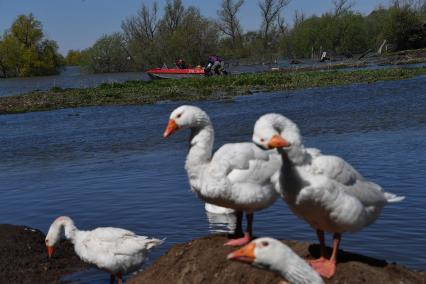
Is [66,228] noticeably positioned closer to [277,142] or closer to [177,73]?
[277,142]

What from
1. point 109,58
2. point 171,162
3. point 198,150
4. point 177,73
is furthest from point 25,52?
point 198,150

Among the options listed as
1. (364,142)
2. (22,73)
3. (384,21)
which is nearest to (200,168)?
(364,142)

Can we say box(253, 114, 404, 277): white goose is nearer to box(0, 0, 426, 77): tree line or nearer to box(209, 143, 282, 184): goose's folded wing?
box(209, 143, 282, 184): goose's folded wing

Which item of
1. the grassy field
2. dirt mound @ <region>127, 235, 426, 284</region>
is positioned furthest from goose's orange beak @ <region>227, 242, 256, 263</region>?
the grassy field

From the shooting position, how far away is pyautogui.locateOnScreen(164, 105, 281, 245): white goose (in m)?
6.89

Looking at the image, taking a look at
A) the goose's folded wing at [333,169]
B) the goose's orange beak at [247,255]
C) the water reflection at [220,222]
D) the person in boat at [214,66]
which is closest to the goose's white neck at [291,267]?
the goose's orange beak at [247,255]

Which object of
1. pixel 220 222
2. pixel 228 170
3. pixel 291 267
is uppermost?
pixel 228 170

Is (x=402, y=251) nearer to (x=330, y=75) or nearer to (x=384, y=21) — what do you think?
(x=330, y=75)

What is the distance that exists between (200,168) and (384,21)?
92.8m

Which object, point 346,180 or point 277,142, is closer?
point 277,142

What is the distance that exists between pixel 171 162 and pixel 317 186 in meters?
13.3

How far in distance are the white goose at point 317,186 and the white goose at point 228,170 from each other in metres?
0.69

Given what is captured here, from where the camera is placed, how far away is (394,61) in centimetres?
6662

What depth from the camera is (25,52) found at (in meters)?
107
